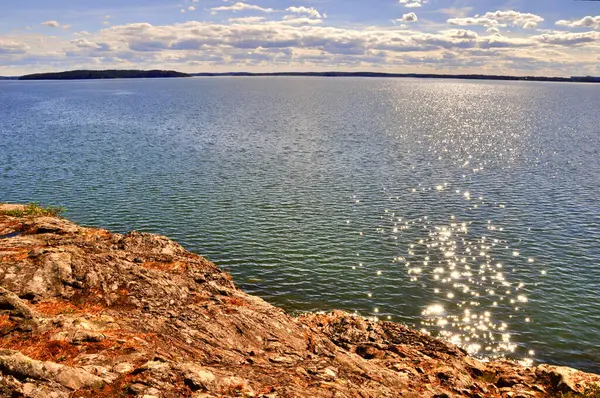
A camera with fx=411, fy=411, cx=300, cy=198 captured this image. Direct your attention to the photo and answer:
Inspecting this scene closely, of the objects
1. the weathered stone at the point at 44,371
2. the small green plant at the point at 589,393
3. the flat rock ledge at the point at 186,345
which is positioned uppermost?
the weathered stone at the point at 44,371

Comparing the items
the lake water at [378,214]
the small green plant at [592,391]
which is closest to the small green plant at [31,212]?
the lake water at [378,214]

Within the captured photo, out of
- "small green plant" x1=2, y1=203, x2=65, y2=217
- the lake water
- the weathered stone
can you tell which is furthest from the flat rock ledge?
"small green plant" x1=2, y1=203, x2=65, y2=217

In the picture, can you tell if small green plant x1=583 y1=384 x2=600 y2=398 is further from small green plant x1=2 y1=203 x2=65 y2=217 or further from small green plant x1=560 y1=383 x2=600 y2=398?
small green plant x1=2 y1=203 x2=65 y2=217

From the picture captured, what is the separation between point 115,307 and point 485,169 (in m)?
71.2

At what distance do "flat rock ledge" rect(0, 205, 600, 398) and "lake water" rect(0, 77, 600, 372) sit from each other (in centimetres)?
566

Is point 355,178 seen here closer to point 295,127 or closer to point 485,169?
point 485,169

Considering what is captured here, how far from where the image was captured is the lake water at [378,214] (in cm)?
3381

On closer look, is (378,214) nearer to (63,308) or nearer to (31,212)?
(63,308)

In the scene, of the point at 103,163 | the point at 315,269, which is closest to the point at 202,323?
the point at 315,269

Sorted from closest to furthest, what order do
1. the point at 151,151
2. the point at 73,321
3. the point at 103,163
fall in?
the point at 73,321 < the point at 103,163 < the point at 151,151

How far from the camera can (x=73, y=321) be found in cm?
2064

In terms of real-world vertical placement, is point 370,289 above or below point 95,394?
below

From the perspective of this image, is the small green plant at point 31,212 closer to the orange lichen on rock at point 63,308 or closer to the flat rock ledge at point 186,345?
the flat rock ledge at point 186,345

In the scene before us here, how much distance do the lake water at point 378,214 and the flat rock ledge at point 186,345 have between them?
223 inches
